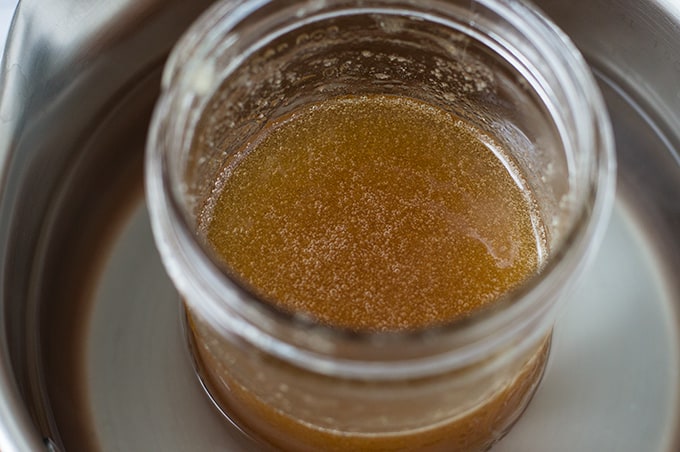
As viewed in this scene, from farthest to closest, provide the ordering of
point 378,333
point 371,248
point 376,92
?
point 376,92, point 371,248, point 378,333

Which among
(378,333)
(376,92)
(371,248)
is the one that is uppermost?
(376,92)

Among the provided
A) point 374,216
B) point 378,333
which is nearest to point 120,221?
point 374,216

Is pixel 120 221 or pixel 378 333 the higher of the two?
pixel 120 221

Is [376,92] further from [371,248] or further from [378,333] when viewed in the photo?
[378,333]

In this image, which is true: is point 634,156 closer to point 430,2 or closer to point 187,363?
point 430,2

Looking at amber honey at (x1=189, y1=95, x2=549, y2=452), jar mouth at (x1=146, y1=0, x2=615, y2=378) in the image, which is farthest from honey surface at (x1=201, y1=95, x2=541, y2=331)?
jar mouth at (x1=146, y1=0, x2=615, y2=378)

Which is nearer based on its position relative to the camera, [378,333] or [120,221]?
[378,333]

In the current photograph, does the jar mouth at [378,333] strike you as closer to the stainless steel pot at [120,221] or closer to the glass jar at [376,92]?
the glass jar at [376,92]
